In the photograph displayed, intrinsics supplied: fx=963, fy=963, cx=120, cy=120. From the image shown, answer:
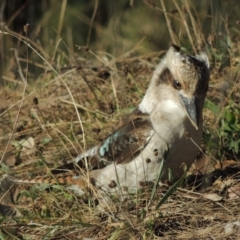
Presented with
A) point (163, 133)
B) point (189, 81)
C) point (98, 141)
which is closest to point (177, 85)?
point (189, 81)

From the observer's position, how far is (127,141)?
647cm

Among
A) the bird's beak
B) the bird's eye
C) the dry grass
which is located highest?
the bird's eye

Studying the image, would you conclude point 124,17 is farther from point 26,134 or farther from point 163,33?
point 26,134

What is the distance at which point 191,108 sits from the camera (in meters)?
6.08

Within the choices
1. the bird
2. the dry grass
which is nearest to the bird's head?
the bird

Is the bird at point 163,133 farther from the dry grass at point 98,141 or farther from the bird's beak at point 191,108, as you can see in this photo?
the dry grass at point 98,141

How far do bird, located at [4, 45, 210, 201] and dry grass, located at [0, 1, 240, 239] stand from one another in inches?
6.2

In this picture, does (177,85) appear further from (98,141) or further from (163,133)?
(98,141)

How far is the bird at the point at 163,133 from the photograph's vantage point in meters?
6.11

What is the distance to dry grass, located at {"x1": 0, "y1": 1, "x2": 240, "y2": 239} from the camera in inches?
222

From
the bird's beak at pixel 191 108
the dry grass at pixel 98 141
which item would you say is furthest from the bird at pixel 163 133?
the dry grass at pixel 98 141

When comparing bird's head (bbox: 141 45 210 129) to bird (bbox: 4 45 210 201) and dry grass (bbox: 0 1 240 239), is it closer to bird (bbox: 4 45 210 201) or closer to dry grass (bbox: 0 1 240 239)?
bird (bbox: 4 45 210 201)

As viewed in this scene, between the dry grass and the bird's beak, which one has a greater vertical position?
the bird's beak

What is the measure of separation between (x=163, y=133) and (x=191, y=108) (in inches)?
10.3
